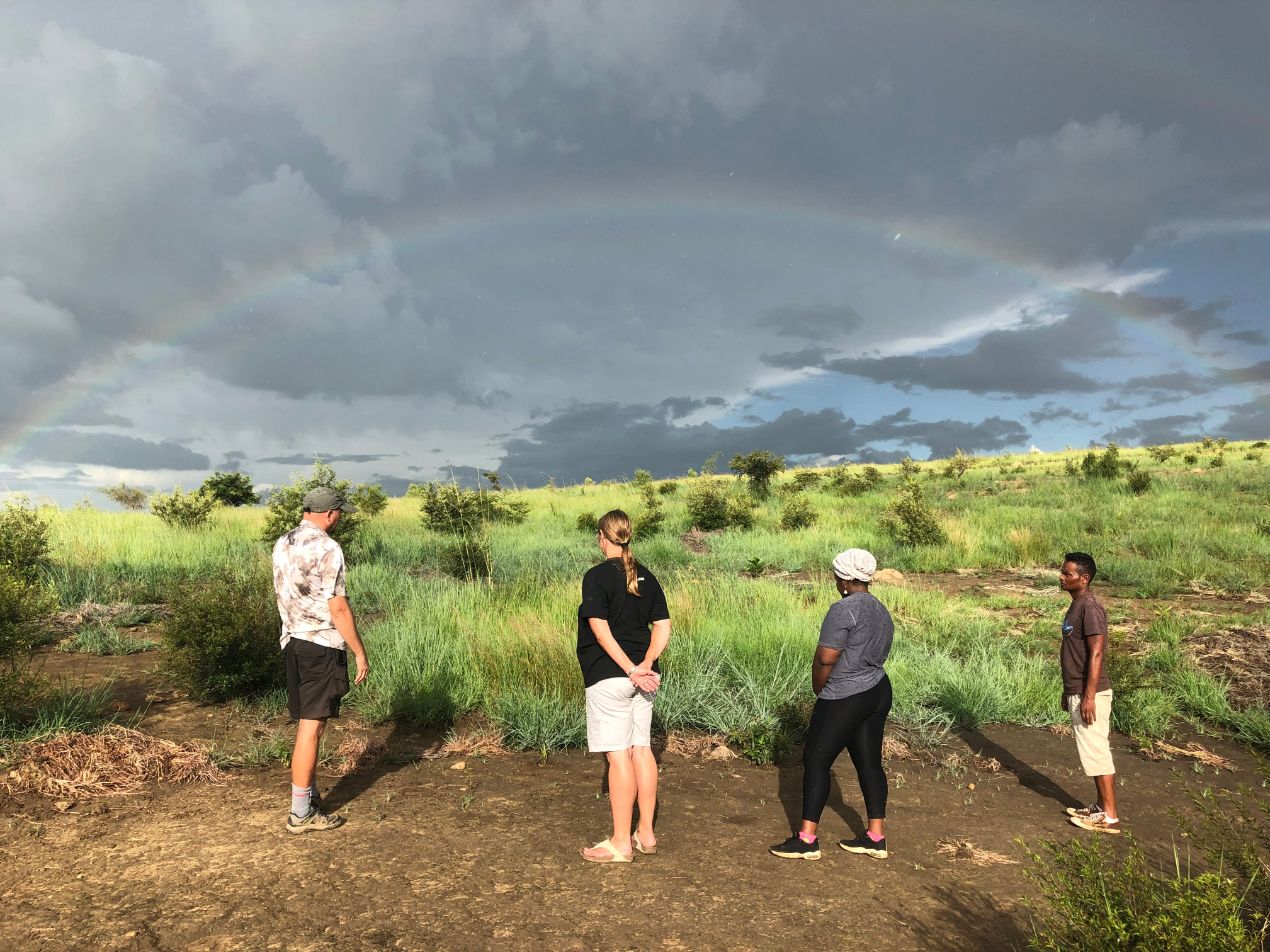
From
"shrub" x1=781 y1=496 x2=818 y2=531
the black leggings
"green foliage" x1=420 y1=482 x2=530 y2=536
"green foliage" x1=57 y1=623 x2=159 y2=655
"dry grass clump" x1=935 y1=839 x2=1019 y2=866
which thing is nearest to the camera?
the black leggings

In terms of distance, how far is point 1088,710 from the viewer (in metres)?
5.45

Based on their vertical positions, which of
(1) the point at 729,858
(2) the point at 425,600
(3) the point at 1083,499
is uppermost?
(3) the point at 1083,499

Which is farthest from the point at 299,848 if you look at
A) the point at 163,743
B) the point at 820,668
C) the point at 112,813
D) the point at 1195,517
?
the point at 1195,517

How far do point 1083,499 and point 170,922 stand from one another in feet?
94.7

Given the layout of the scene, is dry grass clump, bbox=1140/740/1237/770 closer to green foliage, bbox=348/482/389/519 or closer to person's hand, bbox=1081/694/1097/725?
person's hand, bbox=1081/694/1097/725

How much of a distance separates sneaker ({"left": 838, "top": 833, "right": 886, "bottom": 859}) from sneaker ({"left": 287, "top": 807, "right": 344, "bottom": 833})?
328 cm

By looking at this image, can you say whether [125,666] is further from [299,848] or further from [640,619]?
[640,619]

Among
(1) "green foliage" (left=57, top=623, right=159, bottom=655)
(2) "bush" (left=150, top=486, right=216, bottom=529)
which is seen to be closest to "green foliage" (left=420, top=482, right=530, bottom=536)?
(2) "bush" (left=150, top=486, right=216, bottom=529)

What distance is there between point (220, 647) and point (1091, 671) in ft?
25.4

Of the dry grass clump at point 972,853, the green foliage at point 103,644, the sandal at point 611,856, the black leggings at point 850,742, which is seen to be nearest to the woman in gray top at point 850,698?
the black leggings at point 850,742

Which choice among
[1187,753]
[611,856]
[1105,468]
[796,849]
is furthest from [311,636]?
[1105,468]

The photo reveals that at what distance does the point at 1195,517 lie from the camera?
21.7 meters

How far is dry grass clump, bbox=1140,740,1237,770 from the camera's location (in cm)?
704

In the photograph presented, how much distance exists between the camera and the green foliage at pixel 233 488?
112ft
